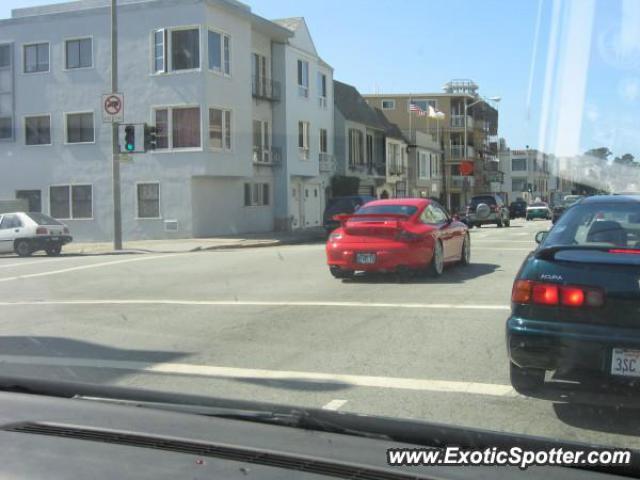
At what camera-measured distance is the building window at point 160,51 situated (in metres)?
Result: 28.9

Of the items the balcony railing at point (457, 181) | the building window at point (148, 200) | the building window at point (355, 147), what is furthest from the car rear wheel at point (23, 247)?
the balcony railing at point (457, 181)

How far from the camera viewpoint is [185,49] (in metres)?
28.8

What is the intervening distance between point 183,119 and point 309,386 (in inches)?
955

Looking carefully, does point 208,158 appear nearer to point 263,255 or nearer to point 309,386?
point 263,255


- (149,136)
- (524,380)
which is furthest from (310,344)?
(149,136)

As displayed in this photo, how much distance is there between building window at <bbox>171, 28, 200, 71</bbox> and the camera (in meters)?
28.6

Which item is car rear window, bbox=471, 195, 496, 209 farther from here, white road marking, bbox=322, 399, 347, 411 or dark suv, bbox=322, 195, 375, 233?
white road marking, bbox=322, 399, 347, 411

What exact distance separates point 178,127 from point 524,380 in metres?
25.5

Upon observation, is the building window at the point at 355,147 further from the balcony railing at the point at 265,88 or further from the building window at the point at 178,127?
the building window at the point at 178,127

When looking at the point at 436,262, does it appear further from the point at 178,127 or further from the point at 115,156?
the point at 178,127

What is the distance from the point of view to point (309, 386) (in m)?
6.11

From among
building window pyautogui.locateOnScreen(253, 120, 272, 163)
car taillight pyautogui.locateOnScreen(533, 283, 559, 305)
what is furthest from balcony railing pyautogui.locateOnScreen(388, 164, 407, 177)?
car taillight pyautogui.locateOnScreen(533, 283, 559, 305)

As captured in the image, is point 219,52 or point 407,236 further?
point 219,52

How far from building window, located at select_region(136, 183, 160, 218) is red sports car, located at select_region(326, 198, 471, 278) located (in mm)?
18119
